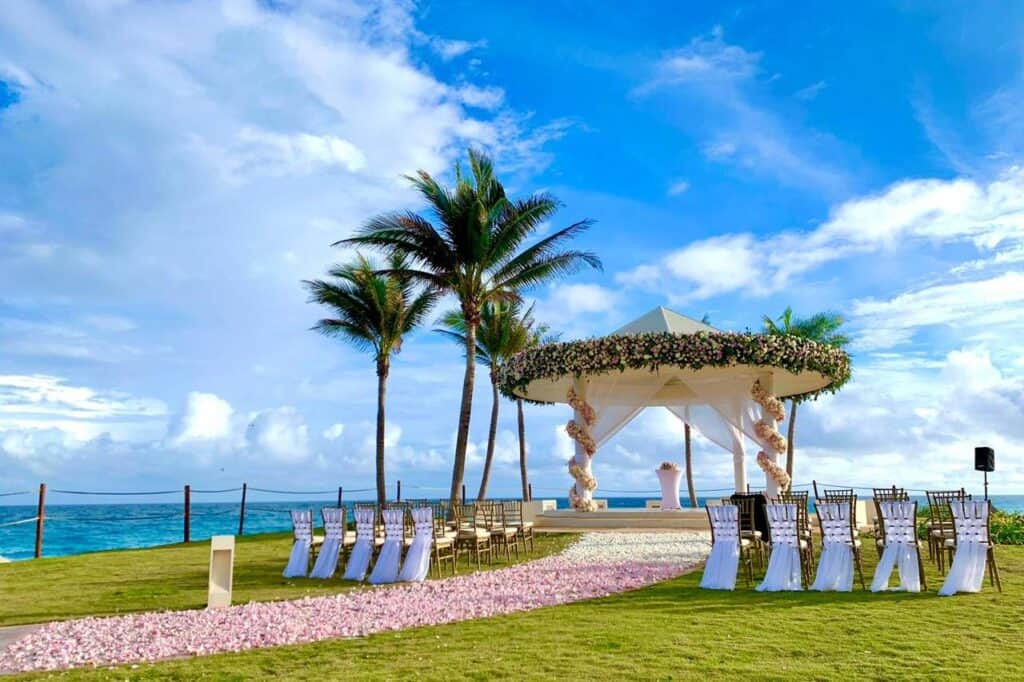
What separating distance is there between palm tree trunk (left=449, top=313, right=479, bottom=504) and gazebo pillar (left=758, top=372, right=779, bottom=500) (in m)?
6.71

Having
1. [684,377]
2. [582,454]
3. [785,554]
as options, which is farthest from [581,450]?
[785,554]

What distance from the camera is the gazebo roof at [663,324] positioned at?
18.5 m

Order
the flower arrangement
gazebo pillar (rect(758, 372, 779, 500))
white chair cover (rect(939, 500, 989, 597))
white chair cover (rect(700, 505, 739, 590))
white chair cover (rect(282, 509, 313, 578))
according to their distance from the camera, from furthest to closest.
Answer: gazebo pillar (rect(758, 372, 779, 500)), the flower arrangement, white chair cover (rect(282, 509, 313, 578)), white chair cover (rect(700, 505, 739, 590)), white chair cover (rect(939, 500, 989, 597))

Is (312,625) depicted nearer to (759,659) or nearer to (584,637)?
(584,637)

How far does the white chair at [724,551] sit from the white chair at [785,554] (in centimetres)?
39

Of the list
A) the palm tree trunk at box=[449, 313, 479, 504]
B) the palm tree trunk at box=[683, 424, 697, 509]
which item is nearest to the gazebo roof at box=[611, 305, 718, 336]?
the palm tree trunk at box=[449, 313, 479, 504]

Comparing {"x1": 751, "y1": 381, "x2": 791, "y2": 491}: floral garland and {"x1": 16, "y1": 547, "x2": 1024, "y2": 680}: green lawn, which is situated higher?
{"x1": 751, "y1": 381, "x2": 791, "y2": 491}: floral garland

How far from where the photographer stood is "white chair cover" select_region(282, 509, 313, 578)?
1270 centimetres

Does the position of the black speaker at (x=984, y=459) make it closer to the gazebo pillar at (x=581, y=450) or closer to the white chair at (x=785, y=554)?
the gazebo pillar at (x=581, y=450)

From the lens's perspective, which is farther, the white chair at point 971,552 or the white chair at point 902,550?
the white chair at point 902,550

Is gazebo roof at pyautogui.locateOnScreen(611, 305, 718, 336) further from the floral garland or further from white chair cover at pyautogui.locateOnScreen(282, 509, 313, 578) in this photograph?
white chair cover at pyautogui.locateOnScreen(282, 509, 313, 578)

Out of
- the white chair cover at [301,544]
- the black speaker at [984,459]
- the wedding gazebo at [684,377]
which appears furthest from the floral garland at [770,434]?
the white chair cover at [301,544]

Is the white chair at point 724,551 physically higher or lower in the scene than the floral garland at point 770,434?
lower

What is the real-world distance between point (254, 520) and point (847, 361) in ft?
177
